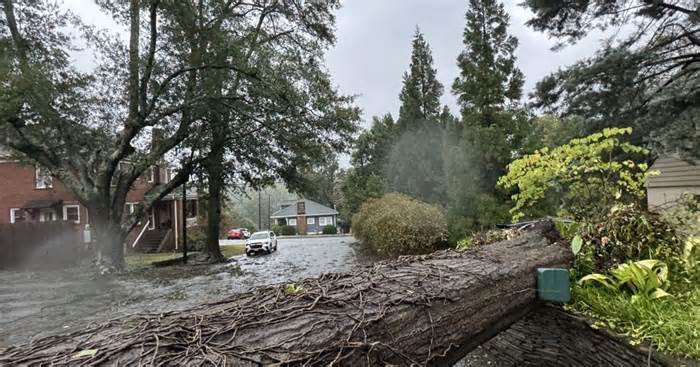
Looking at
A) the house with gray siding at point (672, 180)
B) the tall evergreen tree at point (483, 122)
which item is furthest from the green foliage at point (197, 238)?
the house with gray siding at point (672, 180)

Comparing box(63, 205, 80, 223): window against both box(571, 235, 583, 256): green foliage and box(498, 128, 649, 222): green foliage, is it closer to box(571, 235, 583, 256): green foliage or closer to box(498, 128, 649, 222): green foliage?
box(498, 128, 649, 222): green foliage

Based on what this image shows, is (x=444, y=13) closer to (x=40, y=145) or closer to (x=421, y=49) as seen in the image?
(x=421, y=49)

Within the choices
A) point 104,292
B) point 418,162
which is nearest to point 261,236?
point 418,162

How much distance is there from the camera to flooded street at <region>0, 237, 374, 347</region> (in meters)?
6.24

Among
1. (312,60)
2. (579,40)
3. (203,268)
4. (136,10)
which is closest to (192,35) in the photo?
(136,10)

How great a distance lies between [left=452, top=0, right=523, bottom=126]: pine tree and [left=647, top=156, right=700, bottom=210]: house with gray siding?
17.1ft

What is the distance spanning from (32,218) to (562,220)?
23673mm

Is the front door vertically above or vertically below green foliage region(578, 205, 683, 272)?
above

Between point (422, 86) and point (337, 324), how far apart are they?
22323mm

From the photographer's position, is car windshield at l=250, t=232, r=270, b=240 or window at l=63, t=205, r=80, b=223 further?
window at l=63, t=205, r=80, b=223

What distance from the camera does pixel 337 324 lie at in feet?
5.41

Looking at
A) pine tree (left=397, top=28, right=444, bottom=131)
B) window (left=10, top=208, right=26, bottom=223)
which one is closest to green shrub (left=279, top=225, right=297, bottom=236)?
pine tree (left=397, top=28, right=444, bottom=131)

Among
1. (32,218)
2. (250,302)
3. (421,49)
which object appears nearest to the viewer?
(250,302)

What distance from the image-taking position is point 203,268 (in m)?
13.5
